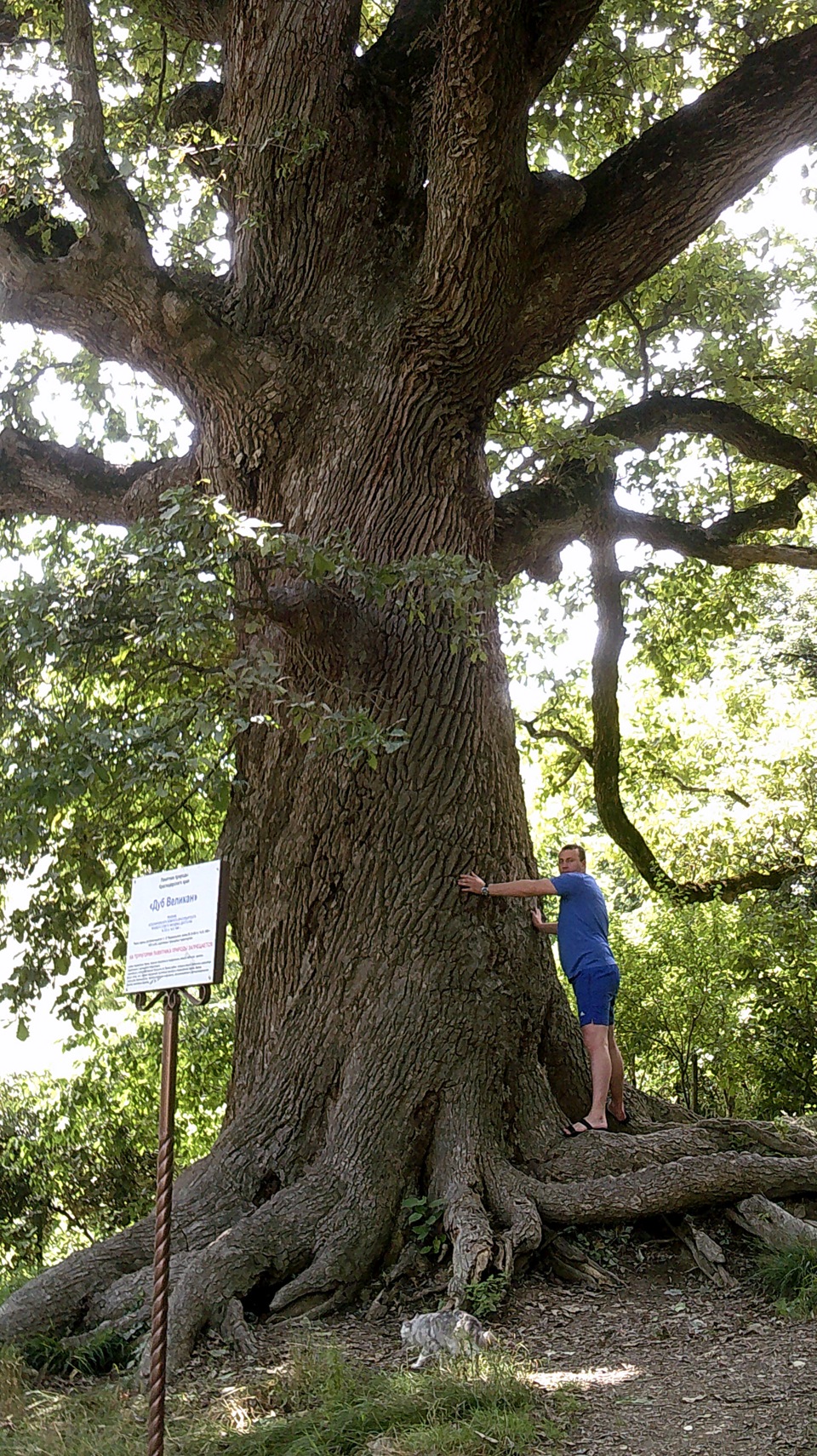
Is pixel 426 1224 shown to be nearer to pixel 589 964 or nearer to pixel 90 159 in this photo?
pixel 589 964

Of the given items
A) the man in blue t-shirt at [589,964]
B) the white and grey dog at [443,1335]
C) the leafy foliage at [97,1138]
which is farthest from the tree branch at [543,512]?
the leafy foliage at [97,1138]

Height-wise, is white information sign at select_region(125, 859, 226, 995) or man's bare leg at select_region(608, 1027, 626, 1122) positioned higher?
white information sign at select_region(125, 859, 226, 995)

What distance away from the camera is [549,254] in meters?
7.00

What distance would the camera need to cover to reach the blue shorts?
20.8 feet

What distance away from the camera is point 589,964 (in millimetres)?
6410

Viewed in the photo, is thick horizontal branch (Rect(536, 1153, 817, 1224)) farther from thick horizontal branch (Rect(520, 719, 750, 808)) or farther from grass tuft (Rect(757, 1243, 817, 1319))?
thick horizontal branch (Rect(520, 719, 750, 808))

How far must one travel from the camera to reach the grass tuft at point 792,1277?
5008 mm

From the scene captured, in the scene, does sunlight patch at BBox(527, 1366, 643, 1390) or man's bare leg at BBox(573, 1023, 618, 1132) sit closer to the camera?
sunlight patch at BBox(527, 1366, 643, 1390)

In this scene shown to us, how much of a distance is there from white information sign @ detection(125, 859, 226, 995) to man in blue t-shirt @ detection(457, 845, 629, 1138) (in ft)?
7.53

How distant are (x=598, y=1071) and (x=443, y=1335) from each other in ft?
6.25

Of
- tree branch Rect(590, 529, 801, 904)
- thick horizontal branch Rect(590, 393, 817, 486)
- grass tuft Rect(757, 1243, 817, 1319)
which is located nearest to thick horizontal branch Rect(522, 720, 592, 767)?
tree branch Rect(590, 529, 801, 904)

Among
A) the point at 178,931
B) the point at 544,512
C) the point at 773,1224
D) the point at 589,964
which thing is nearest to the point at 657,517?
the point at 544,512

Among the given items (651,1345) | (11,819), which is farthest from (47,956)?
(651,1345)

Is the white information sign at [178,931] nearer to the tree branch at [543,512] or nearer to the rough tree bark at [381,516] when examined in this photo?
the rough tree bark at [381,516]
